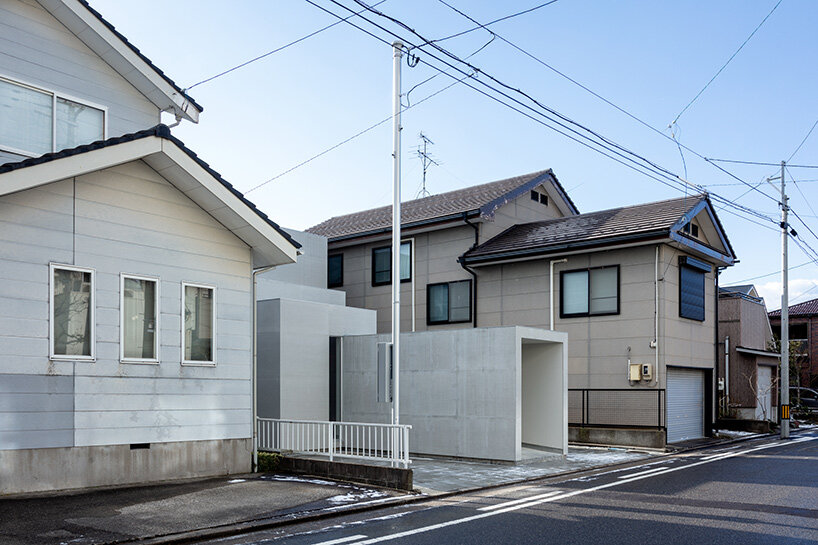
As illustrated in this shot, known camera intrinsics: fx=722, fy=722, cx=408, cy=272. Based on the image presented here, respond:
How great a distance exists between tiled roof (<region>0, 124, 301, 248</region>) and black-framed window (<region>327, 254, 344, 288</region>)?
13.0 m

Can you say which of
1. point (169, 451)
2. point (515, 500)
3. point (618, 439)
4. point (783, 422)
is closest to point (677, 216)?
point (618, 439)

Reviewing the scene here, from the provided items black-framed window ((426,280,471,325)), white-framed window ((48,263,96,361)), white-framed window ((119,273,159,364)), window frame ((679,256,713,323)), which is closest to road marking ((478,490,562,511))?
white-framed window ((119,273,159,364))

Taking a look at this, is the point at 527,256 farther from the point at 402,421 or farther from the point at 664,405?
the point at 402,421

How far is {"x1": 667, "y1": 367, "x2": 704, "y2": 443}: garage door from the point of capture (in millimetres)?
19906

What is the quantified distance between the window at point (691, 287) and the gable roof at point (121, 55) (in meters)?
13.7

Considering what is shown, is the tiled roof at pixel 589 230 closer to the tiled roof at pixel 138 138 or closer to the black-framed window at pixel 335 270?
the black-framed window at pixel 335 270

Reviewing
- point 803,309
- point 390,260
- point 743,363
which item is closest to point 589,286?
point 390,260

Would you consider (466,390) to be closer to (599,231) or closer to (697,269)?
(599,231)

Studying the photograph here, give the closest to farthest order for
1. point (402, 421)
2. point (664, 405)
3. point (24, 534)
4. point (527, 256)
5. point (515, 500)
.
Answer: point (24, 534)
point (515, 500)
point (402, 421)
point (664, 405)
point (527, 256)

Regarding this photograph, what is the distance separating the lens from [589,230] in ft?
67.7

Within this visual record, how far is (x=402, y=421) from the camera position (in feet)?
55.0

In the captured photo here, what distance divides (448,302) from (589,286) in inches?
192

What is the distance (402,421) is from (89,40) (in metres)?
10.2

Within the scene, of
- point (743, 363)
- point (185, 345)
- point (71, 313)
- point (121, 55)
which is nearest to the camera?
point (71, 313)
